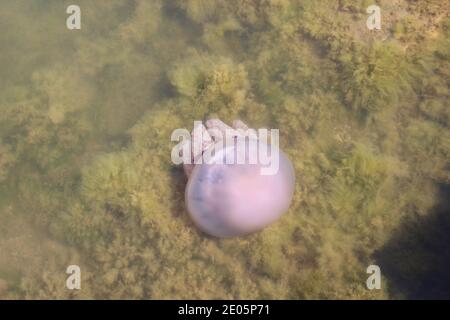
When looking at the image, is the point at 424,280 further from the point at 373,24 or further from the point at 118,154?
the point at 118,154

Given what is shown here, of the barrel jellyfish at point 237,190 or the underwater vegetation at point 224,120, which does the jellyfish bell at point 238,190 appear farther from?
the underwater vegetation at point 224,120

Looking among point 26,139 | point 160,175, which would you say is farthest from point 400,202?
point 26,139

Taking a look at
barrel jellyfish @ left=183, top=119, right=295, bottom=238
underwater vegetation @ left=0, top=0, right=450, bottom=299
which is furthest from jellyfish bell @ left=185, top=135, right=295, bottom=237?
underwater vegetation @ left=0, top=0, right=450, bottom=299

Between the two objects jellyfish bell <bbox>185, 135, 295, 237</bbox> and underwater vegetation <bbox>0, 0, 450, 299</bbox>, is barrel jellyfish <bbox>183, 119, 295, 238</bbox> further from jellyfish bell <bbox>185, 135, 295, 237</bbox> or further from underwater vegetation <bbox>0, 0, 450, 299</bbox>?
underwater vegetation <bbox>0, 0, 450, 299</bbox>

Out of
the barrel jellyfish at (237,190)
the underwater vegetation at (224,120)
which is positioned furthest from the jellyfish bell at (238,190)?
the underwater vegetation at (224,120)
